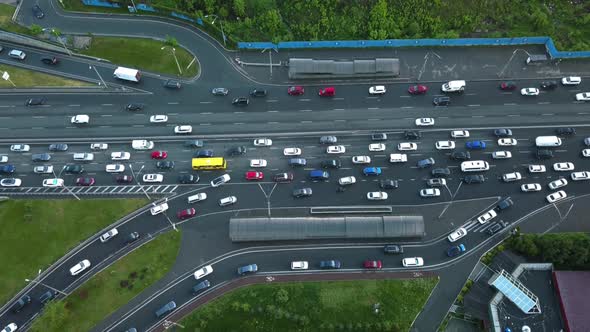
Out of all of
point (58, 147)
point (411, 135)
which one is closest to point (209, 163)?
point (58, 147)

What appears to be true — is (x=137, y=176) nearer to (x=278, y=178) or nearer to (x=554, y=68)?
(x=278, y=178)

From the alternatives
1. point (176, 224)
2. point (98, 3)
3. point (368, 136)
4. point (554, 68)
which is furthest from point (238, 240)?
point (554, 68)

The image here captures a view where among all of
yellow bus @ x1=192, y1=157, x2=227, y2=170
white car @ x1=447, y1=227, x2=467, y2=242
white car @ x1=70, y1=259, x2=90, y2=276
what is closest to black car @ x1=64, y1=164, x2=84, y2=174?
white car @ x1=70, y1=259, x2=90, y2=276

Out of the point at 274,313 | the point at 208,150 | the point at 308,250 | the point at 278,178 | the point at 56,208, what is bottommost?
the point at 274,313

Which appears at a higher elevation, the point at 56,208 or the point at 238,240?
the point at 56,208

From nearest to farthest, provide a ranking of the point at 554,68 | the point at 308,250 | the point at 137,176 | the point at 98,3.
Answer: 1. the point at 308,250
2. the point at 137,176
3. the point at 554,68
4. the point at 98,3

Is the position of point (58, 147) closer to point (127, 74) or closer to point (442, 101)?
point (127, 74)
